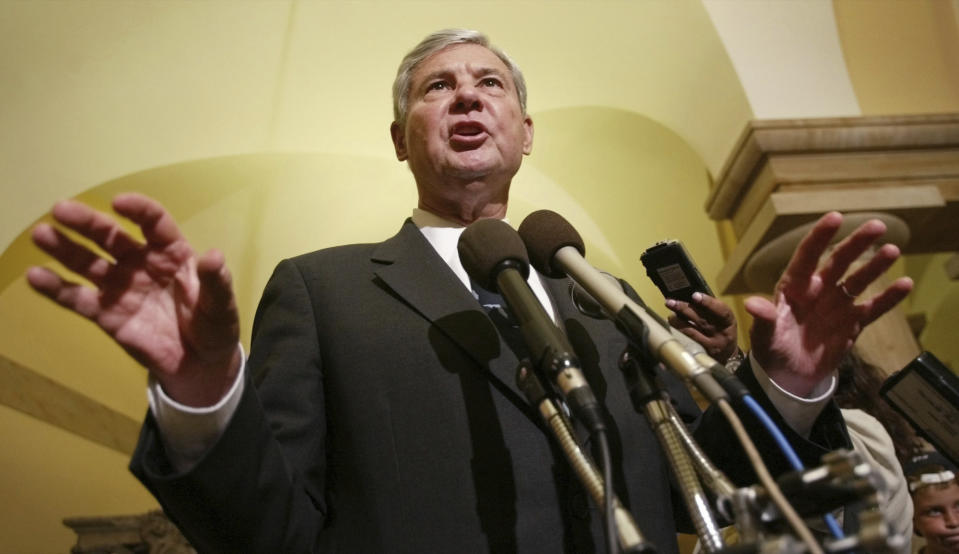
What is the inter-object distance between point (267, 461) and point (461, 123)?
0.86 m

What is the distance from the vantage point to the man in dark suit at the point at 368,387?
83 centimetres

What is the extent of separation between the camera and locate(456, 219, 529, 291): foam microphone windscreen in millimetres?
965

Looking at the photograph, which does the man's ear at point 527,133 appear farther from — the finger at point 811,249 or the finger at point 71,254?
the finger at point 71,254

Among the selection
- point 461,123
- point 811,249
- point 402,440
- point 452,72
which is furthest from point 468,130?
point 811,249

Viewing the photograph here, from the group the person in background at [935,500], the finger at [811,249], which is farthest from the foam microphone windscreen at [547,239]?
the person in background at [935,500]

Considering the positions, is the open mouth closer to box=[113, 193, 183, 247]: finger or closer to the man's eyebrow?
the man's eyebrow

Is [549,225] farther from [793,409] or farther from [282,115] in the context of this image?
[282,115]

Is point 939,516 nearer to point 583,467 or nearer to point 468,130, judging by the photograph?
point 468,130

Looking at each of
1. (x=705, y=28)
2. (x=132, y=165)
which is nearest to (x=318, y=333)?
(x=705, y=28)

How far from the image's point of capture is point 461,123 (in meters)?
1.59

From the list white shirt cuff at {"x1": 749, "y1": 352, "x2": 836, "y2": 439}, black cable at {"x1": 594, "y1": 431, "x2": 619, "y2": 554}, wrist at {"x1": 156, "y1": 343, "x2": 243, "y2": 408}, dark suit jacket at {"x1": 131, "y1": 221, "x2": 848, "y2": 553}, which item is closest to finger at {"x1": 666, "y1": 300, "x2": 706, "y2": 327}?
dark suit jacket at {"x1": 131, "y1": 221, "x2": 848, "y2": 553}

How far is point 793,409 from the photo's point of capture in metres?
→ 1.04

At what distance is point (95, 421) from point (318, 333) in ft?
15.5

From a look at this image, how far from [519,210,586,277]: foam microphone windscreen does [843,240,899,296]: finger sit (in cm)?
34
